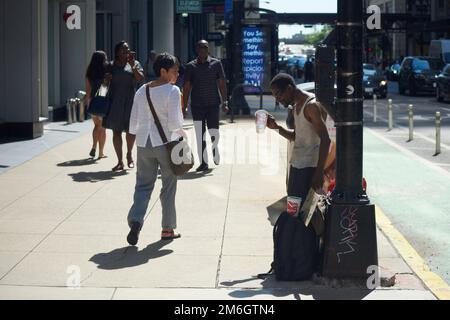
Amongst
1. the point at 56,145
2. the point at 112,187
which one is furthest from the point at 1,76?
the point at 112,187

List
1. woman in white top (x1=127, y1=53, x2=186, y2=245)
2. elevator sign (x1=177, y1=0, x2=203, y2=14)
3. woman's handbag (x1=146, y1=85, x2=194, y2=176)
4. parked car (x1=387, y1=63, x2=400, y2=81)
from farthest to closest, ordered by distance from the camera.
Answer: parked car (x1=387, y1=63, x2=400, y2=81) < elevator sign (x1=177, y1=0, x2=203, y2=14) < woman in white top (x1=127, y1=53, x2=186, y2=245) < woman's handbag (x1=146, y1=85, x2=194, y2=176)

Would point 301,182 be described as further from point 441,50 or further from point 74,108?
point 441,50

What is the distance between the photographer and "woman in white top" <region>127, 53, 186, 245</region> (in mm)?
9133

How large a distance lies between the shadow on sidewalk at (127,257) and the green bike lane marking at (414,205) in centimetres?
226

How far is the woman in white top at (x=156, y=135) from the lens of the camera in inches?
360

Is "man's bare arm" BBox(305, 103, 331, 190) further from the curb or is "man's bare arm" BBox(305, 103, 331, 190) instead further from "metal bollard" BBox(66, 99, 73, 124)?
"metal bollard" BBox(66, 99, 73, 124)

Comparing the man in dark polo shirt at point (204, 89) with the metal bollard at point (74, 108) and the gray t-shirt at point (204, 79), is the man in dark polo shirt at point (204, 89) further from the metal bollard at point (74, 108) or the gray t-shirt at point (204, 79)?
the metal bollard at point (74, 108)

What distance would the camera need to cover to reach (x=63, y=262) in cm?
838

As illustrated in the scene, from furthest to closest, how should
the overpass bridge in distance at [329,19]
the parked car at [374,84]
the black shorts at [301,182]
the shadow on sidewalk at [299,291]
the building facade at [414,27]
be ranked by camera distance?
the overpass bridge in distance at [329,19] → the building facade at [414,27] → the parked car at [374,84] → the black shorts at [301,182] → the shadow on sidewalk at [299,291]

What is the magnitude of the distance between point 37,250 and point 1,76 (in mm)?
10639

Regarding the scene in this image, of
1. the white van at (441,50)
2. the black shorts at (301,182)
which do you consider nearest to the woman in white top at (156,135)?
the black shorts at (301,182)

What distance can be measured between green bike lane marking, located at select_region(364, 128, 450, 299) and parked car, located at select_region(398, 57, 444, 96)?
25.0 metres

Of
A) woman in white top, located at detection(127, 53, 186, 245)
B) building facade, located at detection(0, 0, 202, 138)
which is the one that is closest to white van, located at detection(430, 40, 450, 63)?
building facade, located at detection(0, 0, 202, 138)

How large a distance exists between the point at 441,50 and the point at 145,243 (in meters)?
42.1
